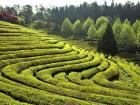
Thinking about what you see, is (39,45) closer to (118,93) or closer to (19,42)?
(19,42)

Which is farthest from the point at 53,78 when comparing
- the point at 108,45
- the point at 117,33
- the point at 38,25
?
the point at 38,25

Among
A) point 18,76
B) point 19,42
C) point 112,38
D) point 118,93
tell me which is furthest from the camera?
point 112,38

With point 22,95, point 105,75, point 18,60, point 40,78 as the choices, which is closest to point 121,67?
point 105,75

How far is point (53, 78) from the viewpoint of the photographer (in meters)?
39.9

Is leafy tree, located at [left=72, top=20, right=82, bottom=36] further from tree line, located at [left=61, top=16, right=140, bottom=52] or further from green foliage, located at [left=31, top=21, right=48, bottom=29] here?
green foliage, located at [left=31, top=21, right=48, bottom=29]

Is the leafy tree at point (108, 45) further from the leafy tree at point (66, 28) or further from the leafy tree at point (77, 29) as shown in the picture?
the leafy tree at point (66, 28)

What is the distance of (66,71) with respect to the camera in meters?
49.6

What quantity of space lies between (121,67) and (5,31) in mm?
26569

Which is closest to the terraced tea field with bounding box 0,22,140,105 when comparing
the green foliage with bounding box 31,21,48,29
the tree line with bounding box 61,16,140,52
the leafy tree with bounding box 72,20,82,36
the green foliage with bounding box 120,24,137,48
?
the tree line with bounding box 61,16,140,52

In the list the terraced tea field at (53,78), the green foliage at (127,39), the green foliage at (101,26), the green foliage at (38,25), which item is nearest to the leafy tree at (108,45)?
the terraced tea field at (53,78)

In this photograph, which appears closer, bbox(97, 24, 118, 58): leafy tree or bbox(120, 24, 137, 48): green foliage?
bbox(97, 24, 118, 58): leafy tree

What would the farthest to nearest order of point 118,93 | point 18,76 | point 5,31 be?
point 5,31, point 18,76, point 118,93

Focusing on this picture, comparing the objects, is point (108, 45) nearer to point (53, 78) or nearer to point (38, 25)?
point (53, 78)

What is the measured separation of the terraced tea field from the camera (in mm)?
29609
